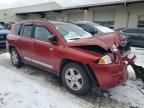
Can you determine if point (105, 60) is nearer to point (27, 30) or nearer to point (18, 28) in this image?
point (27, 30)

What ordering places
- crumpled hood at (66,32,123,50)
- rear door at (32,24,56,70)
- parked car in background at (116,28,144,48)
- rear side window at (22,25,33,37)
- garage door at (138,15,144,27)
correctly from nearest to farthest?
crumpled hood at (66,32,123,50) < rear door at (32,24,56,70) < rear side window at (22,25,33,37) < parked car in background at (116,28,144,48) < garage door at (138,15,144,27)

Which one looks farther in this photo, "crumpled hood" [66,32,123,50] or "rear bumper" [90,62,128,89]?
"crumpled hood" [66,32,123,50]

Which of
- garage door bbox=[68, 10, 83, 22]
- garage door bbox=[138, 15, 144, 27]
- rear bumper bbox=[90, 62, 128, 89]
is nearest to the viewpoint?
rear bumper bbox=[90, 62, 128, 89]

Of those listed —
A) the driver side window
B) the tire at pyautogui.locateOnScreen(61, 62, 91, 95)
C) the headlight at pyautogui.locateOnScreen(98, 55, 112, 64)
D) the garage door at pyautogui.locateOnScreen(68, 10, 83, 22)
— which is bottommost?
the tire at pyautogui.locateOnScreen(61, 62, 91, 95)

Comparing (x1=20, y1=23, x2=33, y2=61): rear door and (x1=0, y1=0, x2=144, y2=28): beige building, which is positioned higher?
(x1=0, y1=0, x2=144, y2=28): beige building

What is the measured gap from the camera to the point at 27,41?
5.86 m

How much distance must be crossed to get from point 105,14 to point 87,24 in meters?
11.3

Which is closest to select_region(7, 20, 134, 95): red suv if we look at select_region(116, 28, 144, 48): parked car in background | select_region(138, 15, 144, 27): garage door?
select_region(116, 28, 144, 48): parked car in background

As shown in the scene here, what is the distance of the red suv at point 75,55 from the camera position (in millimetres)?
4051

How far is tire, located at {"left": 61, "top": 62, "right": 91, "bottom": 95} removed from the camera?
4.27 m

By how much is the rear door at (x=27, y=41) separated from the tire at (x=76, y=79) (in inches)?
61.7

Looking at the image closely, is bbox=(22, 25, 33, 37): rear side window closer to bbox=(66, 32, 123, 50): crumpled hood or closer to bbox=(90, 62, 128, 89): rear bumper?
bbox=(66, 32, 123, 50): crumpled hood

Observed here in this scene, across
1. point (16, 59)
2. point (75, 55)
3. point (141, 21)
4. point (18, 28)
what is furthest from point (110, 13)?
point (75, 55)

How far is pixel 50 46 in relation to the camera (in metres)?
4.96
